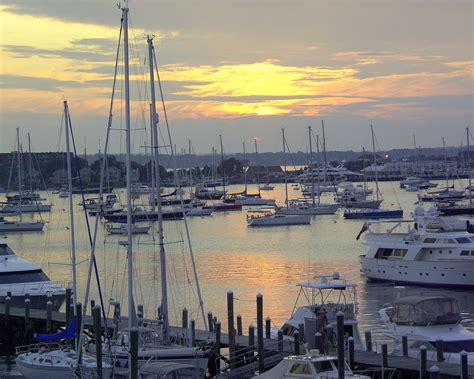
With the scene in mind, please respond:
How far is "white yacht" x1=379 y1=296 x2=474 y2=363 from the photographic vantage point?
2667cm

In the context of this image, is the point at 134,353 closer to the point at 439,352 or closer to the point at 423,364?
the point at 423,364

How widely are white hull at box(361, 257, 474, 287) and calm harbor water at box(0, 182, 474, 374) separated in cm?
44

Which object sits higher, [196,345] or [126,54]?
[126,54]

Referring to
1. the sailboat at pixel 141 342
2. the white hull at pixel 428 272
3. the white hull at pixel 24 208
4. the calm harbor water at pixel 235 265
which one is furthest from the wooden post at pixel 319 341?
the white hull at pixel 24 208

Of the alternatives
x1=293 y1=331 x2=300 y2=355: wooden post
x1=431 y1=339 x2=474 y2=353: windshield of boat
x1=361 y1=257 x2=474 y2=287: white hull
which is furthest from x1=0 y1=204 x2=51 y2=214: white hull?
x1=431 y1=339 x2=474 y2=353: windshield of boat

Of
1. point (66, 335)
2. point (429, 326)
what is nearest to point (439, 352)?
point (429, 326)

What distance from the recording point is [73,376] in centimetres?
2698

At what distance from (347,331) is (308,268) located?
114 ft

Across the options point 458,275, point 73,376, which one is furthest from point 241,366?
point 458,275

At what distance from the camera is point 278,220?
104 metres

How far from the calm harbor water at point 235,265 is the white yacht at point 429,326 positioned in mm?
6344

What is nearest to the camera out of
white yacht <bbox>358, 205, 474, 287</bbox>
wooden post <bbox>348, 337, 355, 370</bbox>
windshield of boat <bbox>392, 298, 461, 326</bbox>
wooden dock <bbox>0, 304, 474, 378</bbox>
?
wooden dock <bbox>0, 304, 474, 378</bbox>

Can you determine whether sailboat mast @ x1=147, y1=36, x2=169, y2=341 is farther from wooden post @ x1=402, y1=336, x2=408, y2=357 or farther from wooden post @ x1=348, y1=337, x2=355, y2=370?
wooden post @ x1=402, y1=336, x2=408, y2=357

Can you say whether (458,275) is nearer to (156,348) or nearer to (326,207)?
(156,348)
